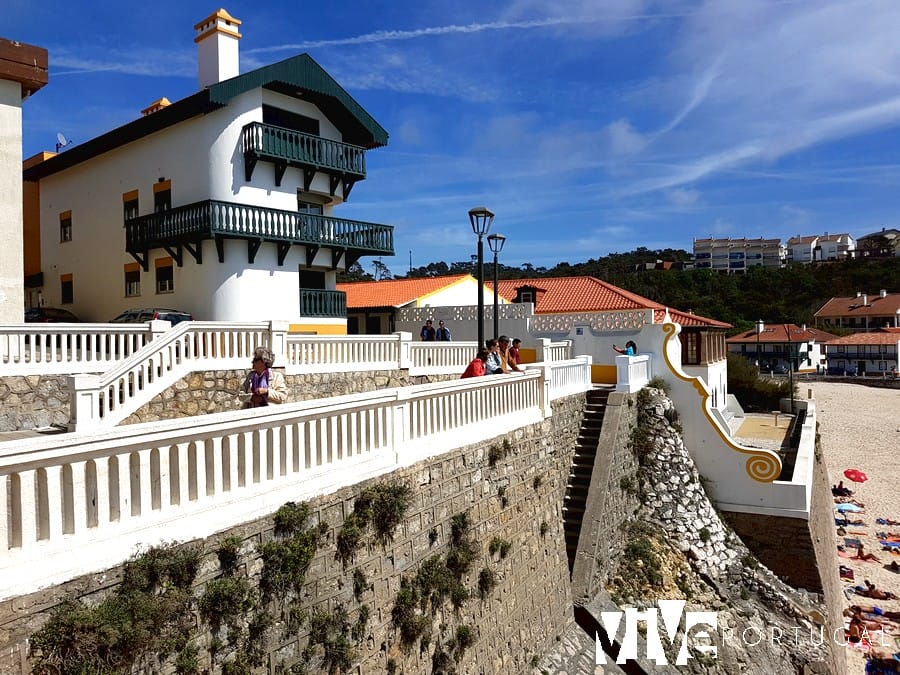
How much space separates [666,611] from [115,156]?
20115mm

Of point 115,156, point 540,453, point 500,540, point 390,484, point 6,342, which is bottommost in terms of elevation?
point 500,540

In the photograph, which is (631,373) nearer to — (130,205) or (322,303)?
(322,303)

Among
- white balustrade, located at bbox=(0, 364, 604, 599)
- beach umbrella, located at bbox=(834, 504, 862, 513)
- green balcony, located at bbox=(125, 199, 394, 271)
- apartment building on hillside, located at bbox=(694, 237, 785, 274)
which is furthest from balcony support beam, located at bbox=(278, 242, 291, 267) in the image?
apartment building on hillside, located at bbox=(694, 237, 785, 274)

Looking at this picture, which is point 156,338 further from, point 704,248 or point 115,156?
point 704,248

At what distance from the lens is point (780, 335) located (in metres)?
67.6

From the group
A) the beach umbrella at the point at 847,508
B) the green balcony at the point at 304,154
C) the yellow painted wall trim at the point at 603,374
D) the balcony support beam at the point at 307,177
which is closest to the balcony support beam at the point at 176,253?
the green balcony at the point at 304,154

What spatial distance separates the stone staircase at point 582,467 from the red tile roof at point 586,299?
6513mm

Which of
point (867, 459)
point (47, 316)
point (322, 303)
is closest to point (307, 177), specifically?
point (322, 303)

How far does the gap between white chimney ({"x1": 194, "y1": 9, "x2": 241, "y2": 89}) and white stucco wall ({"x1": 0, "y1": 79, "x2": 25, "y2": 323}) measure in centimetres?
750

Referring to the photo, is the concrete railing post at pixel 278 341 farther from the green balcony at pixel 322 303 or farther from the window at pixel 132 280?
the window at pixel 132 280

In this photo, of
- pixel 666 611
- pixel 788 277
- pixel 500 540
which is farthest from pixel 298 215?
pixel 788 277

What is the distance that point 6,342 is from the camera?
7938mm

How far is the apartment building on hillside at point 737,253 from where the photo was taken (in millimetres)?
154500

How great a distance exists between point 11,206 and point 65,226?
11.3 m
